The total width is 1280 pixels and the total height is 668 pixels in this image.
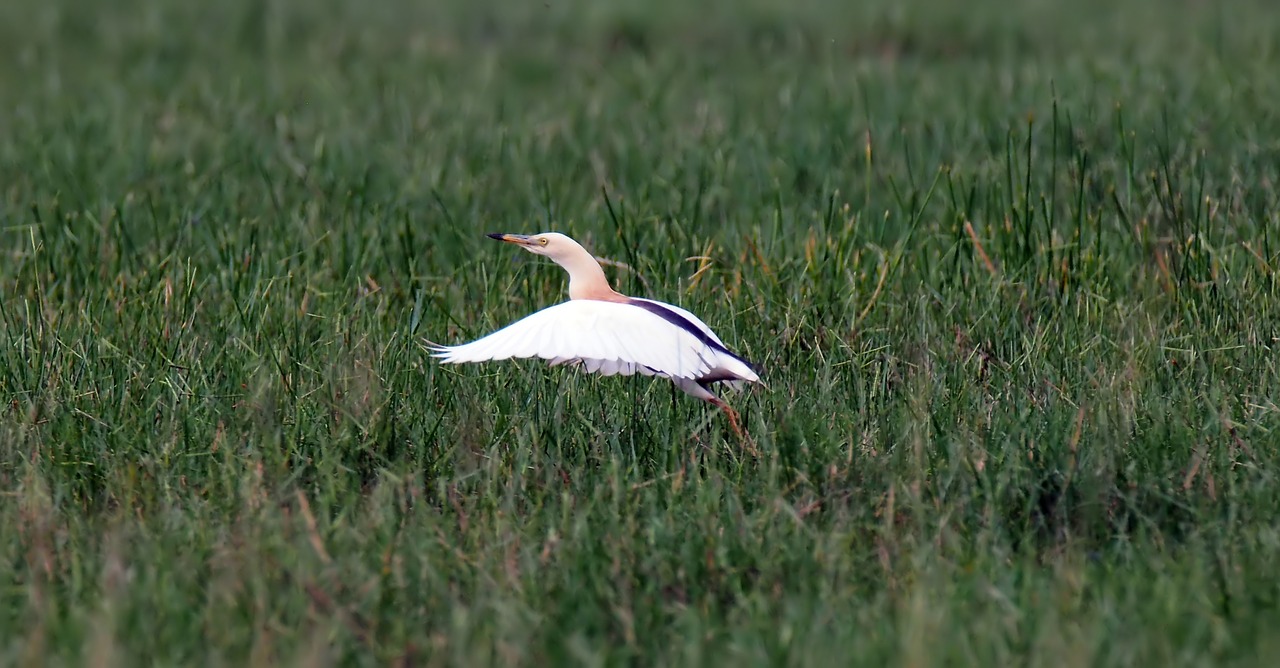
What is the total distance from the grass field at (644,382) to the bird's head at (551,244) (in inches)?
11.2

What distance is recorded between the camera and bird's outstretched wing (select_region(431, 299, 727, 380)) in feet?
11.1

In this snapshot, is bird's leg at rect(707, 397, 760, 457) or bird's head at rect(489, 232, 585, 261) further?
bird's head at rect(489, 232, 585, 261)

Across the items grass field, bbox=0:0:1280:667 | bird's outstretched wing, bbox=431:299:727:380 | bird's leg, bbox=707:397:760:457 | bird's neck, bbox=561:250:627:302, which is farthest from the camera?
bird's neck, bbox=561:250:627:302

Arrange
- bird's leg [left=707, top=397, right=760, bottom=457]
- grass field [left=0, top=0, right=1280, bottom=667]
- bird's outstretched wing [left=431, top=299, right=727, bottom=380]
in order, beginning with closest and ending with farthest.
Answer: grass field [left=0, top=0, right=1280, bottom=667] → bird's outstretched wing [left=431, top=299, right=727, bottom=380] → bird's leg [left=707, top=397, right=760, bottom=457]

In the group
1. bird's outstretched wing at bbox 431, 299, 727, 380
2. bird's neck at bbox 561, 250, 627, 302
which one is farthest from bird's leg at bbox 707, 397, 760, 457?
bird's neck at bbox 561, 250, 627, 302

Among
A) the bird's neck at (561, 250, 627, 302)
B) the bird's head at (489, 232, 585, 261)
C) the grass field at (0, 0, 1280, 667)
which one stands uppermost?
the bird's head at (489, 232, 585, 261)

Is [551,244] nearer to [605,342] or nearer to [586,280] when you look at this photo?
[586,280]

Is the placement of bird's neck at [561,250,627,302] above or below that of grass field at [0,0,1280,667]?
above

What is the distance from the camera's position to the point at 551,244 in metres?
3.96

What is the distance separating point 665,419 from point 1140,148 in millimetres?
3618

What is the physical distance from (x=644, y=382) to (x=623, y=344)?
0.71 metres

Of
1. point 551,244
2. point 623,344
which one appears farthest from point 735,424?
point 551,244

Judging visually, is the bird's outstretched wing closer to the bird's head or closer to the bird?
the bird

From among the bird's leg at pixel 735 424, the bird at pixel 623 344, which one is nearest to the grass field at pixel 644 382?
the bird's leg at pixel 735 424
